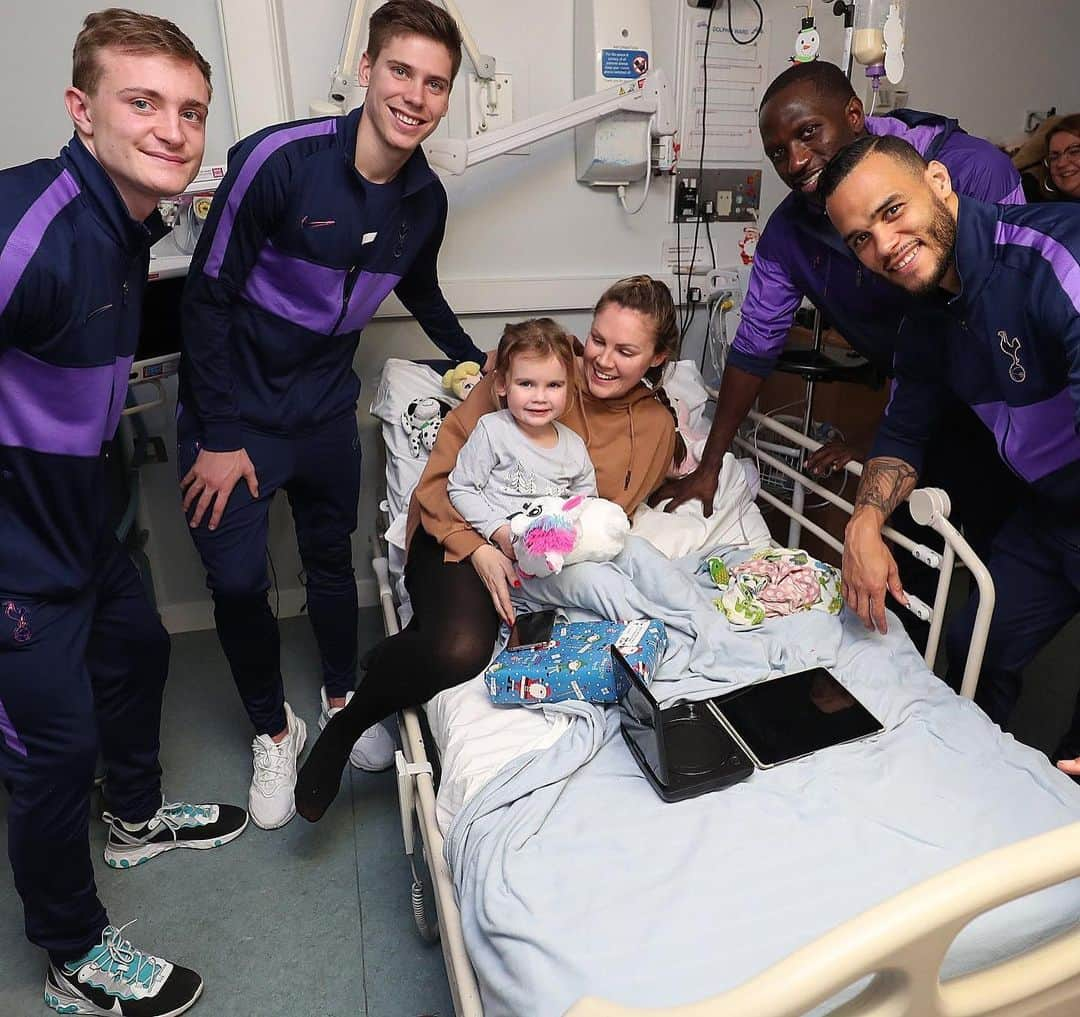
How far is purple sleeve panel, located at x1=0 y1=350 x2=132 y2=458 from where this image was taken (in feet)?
4.23

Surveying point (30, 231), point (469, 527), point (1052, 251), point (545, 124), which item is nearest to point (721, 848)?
point (469, 527)

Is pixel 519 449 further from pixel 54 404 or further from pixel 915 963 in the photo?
pixel 915 963

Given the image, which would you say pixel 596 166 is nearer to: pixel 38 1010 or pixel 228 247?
pixel 228 247

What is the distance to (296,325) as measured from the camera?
1.91 meters

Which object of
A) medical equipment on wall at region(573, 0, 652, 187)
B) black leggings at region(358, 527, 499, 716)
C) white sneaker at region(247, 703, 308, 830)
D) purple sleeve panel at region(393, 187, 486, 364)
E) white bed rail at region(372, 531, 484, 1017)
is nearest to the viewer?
white bed rail at region(372, 531, 484, 1017)

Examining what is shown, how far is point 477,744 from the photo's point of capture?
56.7 inches

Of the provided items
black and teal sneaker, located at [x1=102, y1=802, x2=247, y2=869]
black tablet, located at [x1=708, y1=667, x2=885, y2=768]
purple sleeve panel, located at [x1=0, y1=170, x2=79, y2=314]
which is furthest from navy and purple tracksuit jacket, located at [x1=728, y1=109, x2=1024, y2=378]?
black and teal sneaker, located at [x1=102, y1=802, x2=247, y2=869]

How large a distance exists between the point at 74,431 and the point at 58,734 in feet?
1.77

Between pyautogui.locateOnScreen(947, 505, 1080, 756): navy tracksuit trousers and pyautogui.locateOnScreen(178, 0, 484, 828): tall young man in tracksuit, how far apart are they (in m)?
1.54

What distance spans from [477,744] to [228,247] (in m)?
1.19

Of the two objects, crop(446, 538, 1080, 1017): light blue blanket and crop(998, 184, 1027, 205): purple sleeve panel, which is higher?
crop(998, 184, 1027, 205): purple sleeve panel

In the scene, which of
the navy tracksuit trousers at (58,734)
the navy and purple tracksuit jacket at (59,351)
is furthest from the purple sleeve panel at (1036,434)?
the navy tracksuit trousers at (58,734)

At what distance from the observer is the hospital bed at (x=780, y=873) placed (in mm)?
701

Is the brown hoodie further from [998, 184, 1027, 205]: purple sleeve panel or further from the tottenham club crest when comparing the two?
[998, 184, 1027, 205]: purple sleeve panel
